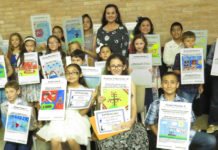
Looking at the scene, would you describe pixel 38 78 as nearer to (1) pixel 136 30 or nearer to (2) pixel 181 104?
(1) pixel 136 30

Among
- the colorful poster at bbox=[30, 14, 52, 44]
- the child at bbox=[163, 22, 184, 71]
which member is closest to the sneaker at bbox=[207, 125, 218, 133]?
the child at bbox=[163, 22, 184, 71]

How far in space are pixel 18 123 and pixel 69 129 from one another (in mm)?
577

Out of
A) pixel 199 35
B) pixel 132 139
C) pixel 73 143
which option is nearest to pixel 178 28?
pixel 199 35

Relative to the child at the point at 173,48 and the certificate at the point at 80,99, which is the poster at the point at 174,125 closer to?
the certificate at the point at 80,99

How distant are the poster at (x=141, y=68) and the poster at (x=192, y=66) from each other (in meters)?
0.46

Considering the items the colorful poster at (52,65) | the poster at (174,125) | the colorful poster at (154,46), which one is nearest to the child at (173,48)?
the colorful poster at (154,46)

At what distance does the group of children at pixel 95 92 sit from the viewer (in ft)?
8.66

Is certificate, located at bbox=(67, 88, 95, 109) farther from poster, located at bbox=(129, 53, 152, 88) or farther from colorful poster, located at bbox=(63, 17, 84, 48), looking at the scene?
colorful poster, located at bbox=(63, 17, 84, 48)

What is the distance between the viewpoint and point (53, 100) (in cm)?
281

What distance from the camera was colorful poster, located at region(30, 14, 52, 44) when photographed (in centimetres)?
407

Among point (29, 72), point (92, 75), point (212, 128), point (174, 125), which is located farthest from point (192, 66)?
point (29, 72)

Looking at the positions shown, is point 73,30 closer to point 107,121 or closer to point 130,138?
point 107,121

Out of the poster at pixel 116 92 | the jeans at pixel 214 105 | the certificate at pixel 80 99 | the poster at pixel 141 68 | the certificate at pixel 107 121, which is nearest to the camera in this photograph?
the certificate at pixel 107 121

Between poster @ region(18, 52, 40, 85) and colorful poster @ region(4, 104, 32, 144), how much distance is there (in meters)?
0.72
